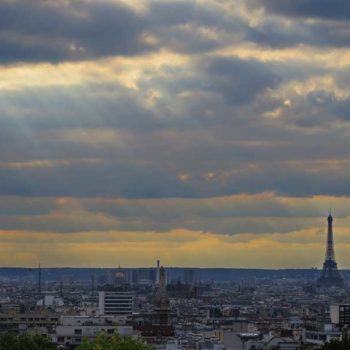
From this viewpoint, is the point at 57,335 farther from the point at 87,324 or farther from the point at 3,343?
the point at 3,343

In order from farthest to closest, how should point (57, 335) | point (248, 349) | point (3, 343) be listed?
1. point (248, 349)
2. point (57, 335)
3. point (3, 343)

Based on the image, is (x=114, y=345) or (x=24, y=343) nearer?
(x=114, y=345)

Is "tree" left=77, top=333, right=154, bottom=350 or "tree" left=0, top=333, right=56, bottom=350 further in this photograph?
"tree" left=0, top=333, right=56, bottom=350

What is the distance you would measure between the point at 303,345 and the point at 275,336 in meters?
18.0

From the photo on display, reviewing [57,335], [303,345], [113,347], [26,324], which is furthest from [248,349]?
[113,347]

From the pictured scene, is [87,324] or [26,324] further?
[26,324]

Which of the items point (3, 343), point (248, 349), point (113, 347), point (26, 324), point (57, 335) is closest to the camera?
point (113, 347)

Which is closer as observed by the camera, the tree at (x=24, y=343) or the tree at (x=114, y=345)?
the tree at (x=114, y=345)

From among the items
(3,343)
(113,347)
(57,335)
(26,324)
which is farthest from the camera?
(26,324)

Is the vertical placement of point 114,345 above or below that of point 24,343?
below

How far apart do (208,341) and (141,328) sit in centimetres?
2414

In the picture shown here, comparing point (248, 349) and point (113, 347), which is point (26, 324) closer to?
point (248, 349)

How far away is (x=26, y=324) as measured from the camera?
188375 millimetres

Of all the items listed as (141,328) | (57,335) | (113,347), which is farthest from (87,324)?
(113,347)
